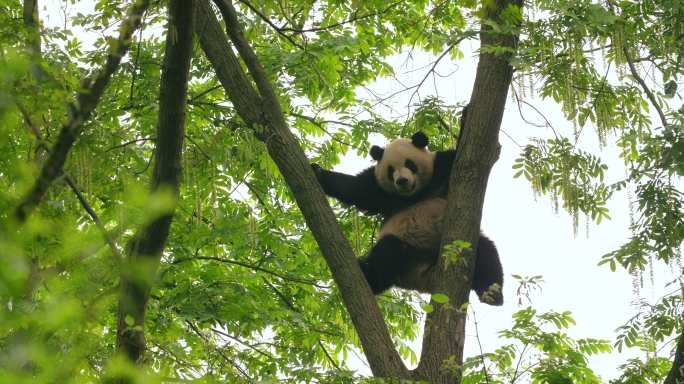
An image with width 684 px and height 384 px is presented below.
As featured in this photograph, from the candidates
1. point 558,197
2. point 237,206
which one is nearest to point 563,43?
point 558,197

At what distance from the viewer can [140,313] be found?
486 centimetres

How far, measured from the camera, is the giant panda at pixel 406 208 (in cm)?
793

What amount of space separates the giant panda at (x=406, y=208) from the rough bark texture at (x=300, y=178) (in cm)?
173

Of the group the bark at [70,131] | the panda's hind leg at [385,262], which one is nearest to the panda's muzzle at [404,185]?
the panda's hind leg at [385,262]

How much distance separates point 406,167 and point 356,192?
78 cm

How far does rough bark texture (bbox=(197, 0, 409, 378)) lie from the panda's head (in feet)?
9.46

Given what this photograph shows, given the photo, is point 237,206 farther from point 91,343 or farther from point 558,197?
point 91,343

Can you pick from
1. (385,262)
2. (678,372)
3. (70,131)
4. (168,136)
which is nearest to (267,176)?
(385,262)

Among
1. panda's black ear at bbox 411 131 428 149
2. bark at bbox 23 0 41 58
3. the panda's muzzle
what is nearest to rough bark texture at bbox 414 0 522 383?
the panda's muzzle

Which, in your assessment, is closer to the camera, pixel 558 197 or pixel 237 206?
pixel 558 197

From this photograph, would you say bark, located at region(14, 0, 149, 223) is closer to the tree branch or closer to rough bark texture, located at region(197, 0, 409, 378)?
rough bark texture, located at region(197, 0, 409, 378)

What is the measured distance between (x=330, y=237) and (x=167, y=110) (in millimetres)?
1658

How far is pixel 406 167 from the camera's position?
30.2 feet

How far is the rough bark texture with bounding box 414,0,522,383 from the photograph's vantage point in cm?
581
